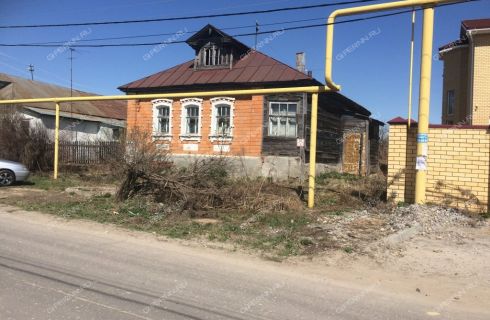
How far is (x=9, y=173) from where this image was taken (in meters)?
15.1

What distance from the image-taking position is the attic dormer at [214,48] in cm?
2117

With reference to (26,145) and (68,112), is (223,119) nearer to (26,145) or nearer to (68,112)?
(26,145)

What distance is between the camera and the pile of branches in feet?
33.5

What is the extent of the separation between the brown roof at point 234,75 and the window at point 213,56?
418 millimetres

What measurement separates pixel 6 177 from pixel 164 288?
12.3 meters

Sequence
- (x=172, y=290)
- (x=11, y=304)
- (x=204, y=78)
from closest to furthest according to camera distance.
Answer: (x=11, y=304)
(x=172, y=290)
(x=204, y=78)

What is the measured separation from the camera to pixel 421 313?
4582mm

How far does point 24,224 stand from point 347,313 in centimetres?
714

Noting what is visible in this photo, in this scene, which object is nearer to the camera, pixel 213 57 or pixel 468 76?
pixel 213 57

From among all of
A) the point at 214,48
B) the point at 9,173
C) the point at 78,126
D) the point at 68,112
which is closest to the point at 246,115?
the point at 214,48

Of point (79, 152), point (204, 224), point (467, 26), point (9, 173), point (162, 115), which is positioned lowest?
point (204, 224)

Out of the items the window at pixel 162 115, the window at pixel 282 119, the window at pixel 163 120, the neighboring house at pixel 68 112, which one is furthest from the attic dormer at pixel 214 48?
the neighboring house at pixel 68 112

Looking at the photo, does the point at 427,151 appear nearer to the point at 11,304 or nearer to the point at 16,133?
the point at 11,304

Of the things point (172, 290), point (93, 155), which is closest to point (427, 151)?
point (172, 290)
